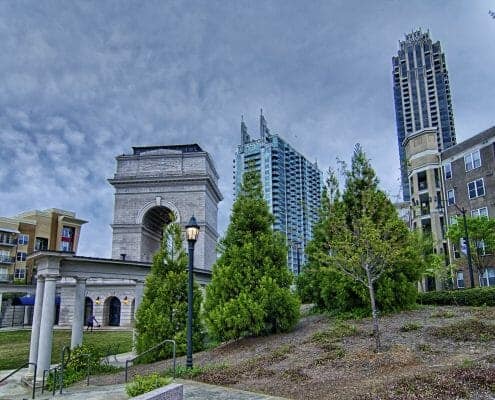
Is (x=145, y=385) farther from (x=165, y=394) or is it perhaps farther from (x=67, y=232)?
(x=67, y=232)

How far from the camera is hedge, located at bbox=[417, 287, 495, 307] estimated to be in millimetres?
16531

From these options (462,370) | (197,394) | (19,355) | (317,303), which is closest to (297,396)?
(197,394)

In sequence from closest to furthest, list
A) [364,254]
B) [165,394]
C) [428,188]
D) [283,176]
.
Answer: [165,394]
[364,254]
[428,188]
[283,176]

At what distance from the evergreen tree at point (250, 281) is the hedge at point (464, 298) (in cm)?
803

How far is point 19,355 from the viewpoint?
21812 millimetres

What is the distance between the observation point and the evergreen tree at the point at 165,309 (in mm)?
15156

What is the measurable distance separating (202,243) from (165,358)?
24.7 m

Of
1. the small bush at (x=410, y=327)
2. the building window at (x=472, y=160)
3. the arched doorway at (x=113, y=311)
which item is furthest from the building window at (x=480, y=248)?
the arched doorway at (x=113, y=311)

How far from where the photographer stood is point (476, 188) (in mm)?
35125

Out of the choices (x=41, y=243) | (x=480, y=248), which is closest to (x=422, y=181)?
(x=480, y=248)

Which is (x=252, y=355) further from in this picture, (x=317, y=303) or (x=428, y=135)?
(x=428, y=135)

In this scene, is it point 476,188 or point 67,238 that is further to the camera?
point 67,238

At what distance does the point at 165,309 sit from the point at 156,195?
27.5 metres

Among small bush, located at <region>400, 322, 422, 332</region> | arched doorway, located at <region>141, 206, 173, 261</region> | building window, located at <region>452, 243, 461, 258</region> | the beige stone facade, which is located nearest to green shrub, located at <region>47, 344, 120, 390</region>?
small bush, located at <region>400, 322, 422, 332</region>
